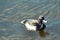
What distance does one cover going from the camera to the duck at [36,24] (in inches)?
598

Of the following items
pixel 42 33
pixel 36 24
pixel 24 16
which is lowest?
pixel 42 33

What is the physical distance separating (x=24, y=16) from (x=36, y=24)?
962mm

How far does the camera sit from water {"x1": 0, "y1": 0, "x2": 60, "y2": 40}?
14.3 meters

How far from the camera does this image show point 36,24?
50.6ft

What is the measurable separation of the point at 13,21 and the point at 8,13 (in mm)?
915

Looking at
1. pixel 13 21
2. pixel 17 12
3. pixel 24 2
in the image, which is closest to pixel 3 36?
pixel 13 21

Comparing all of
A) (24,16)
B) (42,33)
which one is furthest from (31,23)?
(42,33)

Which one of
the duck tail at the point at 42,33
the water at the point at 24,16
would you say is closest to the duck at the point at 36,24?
the duck tail at the point at 42,33

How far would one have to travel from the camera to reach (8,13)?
1616 cm

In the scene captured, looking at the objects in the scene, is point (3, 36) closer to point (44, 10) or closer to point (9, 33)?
point (9, 33)

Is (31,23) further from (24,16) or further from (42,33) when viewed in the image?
(42,33)

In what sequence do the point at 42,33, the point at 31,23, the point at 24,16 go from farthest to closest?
the point at 24,16
the point at 31,23
the point at 42,33

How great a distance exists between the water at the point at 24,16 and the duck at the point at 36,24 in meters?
0.26

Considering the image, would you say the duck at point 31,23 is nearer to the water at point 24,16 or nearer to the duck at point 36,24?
the duck at point 36,24
